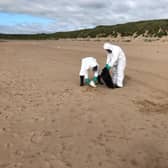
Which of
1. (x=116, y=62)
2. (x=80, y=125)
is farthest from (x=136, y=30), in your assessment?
(x=80, y=125)

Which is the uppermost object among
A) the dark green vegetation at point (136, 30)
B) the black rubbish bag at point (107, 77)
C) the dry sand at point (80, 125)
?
the dark green vegetation at point (136, 30)

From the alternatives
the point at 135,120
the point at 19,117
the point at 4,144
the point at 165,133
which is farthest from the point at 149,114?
the point at 4,144

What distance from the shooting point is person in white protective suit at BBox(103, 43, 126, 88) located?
38.9 ft

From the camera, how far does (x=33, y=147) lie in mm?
5938

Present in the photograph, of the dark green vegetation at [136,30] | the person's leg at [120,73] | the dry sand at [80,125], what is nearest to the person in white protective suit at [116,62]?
the person's leg at [120,73]

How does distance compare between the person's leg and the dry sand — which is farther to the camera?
the person's leg

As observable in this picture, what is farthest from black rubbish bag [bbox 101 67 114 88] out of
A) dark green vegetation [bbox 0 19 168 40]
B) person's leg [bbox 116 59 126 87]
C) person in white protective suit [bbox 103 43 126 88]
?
dark green vegetation [bbox 0 19 168 40]

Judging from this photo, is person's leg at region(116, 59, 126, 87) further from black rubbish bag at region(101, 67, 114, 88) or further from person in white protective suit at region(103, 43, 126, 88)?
black rubbish bag at region(101, 67, 114, 88)

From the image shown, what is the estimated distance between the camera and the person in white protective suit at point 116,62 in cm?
1186

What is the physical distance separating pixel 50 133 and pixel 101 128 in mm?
1161

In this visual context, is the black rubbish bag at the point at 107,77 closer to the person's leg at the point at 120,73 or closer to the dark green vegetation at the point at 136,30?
the person's leg at the point at 120,73

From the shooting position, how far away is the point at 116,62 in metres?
12.3

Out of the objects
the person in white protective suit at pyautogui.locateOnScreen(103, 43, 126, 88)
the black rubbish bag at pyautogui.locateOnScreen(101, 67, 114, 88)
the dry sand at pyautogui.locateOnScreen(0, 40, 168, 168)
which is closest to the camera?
the dry sand at pyautogui.locateOnScreen(0, 40, 168, 168)

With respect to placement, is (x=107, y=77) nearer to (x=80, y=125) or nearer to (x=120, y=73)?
(x=120, y=73)
